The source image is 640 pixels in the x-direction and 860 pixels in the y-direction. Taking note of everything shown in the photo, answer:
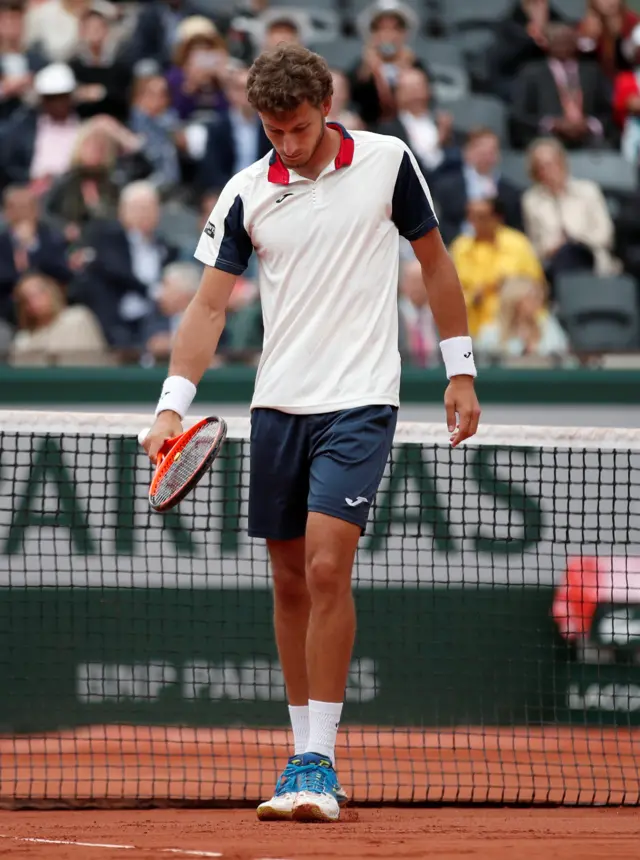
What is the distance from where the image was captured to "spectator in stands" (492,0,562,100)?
12977mm

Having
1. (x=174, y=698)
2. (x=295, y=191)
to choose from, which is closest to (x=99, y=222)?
(x=174, y=698)

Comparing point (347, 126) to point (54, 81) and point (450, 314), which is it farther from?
point (450, 314)

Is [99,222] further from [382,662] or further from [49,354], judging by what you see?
[382,662]

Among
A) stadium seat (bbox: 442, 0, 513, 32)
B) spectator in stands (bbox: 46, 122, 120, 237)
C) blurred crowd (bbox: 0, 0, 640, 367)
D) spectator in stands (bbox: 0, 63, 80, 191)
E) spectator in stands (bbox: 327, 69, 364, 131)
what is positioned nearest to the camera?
blurred crowd (bbox: 0, 0, 640, 367)

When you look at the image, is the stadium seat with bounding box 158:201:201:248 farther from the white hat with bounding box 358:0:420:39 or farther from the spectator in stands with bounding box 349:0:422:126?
the white hat with bounding box 358:0:420:39

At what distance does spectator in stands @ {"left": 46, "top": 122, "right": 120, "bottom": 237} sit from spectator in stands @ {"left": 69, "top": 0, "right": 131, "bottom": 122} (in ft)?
2.71

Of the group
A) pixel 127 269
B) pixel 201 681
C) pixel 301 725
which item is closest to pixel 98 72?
pixel 127 269

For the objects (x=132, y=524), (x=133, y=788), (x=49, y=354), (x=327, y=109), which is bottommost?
(x=133, y=788)

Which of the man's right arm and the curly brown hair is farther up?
the curly brown hair

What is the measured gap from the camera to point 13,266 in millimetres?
10062

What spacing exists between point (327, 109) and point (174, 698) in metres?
4.06

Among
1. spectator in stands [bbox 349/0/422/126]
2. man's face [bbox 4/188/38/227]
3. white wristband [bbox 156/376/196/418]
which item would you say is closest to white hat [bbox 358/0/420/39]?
spectator in stands [bbox 349/0/422/126]

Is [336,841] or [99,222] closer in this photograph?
[336,841]

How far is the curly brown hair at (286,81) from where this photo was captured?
468 centimetres
